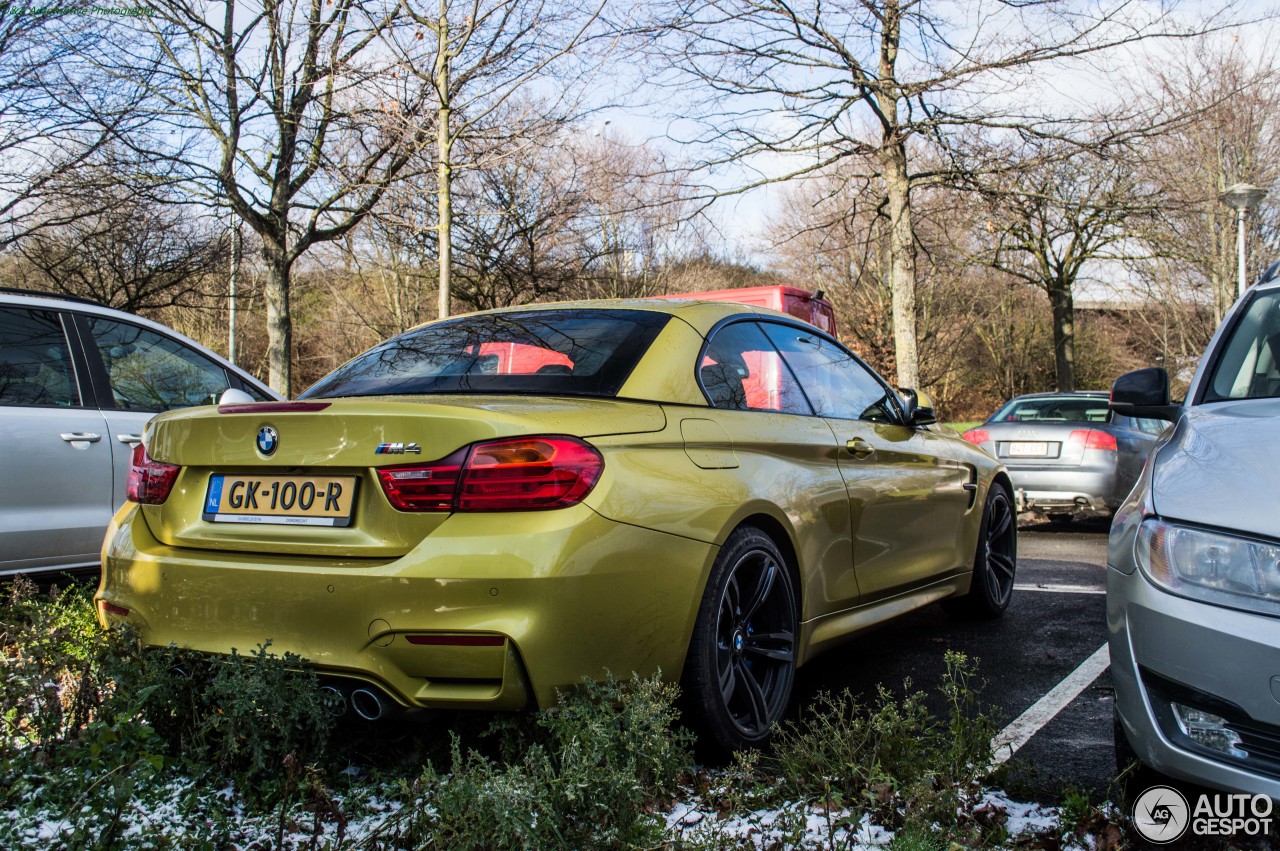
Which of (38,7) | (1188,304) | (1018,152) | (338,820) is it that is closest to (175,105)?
(38,7)

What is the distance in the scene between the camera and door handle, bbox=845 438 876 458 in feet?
14.0

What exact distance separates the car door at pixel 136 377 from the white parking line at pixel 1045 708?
4102 millimetres

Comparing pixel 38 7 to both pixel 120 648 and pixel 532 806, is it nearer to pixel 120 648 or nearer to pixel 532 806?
pixel 120 648

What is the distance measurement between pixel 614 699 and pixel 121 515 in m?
1.74

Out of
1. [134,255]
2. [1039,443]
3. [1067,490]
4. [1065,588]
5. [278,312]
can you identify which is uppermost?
[134,255]

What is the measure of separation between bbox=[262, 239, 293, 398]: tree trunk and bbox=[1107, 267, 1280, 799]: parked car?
13.2 m

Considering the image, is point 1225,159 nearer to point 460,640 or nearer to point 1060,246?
point 1060,246

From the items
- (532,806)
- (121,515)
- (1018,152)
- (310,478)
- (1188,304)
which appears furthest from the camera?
(1188,304)

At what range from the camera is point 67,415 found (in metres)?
5.27

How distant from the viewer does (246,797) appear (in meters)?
2.88

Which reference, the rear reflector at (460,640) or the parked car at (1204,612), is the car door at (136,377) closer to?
the rear reflector at (460,640)

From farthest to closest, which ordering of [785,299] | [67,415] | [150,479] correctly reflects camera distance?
[785,299] → [67,415] → [150,479]

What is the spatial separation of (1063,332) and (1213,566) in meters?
27.7

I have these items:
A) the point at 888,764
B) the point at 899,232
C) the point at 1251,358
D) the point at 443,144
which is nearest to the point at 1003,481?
the point at 1251,358
